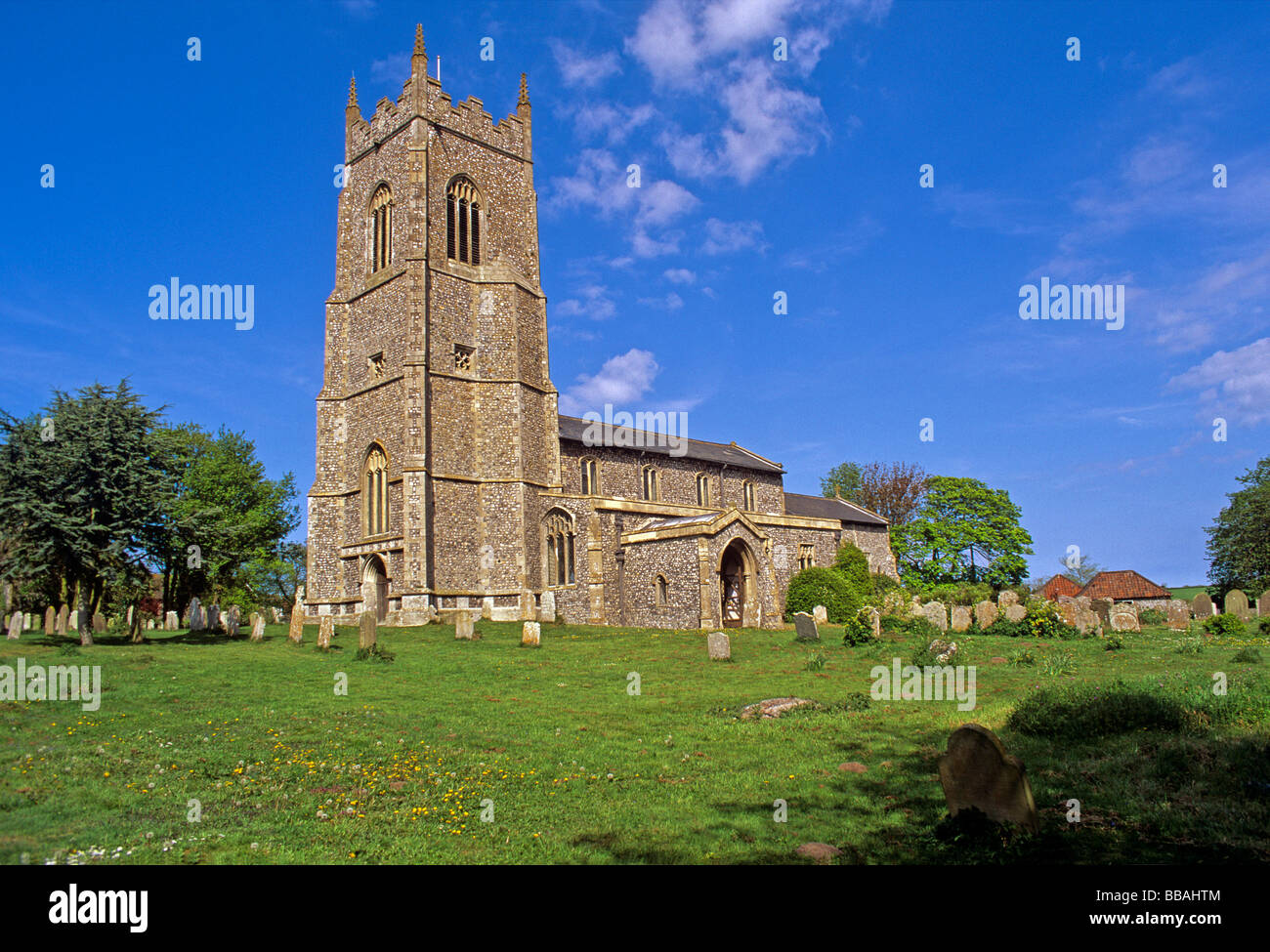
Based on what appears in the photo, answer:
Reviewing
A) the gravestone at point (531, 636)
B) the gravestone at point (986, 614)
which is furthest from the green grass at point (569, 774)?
the gravestone at point (986, 614)

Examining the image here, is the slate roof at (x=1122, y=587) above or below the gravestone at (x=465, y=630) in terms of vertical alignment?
below

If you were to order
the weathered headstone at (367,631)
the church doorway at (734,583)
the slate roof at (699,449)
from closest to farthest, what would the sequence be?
the weathered headstone at (367,631) → the church doorway at (734,583) → the slate roof at (699,449)

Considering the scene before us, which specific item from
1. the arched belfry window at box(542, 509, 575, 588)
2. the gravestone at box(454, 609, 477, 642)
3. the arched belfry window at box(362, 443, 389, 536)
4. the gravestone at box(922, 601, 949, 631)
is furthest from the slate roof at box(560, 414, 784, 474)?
the gravestone at box(922, 601, 949, 631)

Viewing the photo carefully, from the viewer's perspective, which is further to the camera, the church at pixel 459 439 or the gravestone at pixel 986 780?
the church at pixel 459 439

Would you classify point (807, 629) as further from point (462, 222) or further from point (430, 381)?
point (462, 222)

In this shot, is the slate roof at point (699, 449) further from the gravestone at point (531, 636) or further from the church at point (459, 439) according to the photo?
the gravestone at point (531, 636)

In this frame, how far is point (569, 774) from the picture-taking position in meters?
9.00

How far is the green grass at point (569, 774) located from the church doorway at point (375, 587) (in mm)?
15173

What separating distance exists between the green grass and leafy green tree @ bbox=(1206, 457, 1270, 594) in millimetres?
38323

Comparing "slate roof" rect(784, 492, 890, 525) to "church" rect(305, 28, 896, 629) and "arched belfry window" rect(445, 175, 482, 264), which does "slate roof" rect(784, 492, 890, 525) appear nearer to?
"church" rect(305, 28, 896, 629)

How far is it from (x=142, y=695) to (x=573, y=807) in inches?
382

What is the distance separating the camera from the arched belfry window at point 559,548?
3347 centimetres

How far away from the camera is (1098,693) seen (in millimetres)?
10336
